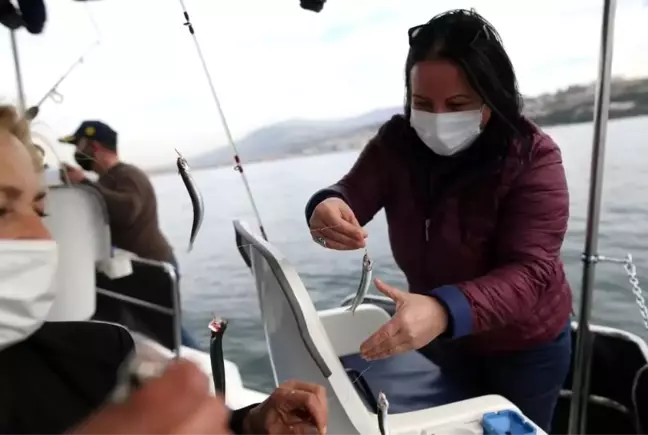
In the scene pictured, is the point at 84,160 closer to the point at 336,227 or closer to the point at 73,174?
the point at 73,174

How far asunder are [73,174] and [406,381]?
59cm

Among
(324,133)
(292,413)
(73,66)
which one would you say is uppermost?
(73,66)

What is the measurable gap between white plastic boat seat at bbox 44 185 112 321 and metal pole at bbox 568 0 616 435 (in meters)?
0.77

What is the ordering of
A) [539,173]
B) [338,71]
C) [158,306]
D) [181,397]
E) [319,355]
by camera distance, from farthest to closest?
[158,306] → [338,71] → [539,173] → [319,355] → [181,397]

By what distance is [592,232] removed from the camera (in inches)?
37.6

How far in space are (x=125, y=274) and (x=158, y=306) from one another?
0.09 metres

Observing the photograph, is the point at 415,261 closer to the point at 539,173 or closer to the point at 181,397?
the point at 539,173

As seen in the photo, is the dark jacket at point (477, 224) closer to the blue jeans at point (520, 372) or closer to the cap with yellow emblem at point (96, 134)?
the blue jeans at point (520, 372)

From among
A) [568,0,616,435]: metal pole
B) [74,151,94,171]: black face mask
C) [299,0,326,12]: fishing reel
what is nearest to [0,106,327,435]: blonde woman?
[74,151,94,171]: black face mask

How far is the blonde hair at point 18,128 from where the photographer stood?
0.60 meters

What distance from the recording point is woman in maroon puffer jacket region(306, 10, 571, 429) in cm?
76

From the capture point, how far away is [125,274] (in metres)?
1.19

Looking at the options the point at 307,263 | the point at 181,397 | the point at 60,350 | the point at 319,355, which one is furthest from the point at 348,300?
the point at 181,397

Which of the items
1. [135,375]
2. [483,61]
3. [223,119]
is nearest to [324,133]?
[223,119]
